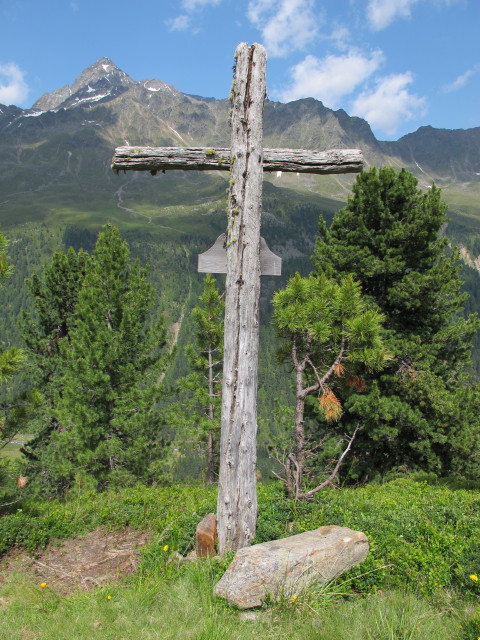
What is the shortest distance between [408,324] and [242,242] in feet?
36.7

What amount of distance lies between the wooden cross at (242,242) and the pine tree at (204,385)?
1418cm

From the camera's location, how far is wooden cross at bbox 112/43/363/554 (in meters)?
5.55

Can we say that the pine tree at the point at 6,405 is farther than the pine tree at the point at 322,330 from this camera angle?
No

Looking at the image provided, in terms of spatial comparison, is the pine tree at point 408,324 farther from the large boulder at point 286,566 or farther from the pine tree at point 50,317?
the pine tree at point 50,317

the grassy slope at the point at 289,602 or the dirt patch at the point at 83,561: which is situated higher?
the grassy slope at the point at 289,602

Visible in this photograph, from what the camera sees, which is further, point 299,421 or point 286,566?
point 299,421

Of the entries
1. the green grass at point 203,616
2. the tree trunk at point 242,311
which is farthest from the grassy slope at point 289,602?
the tree trunk at point 242,311

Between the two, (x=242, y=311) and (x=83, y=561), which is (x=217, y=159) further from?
(x=83, y=561)

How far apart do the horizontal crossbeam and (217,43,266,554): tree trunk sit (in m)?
0.23

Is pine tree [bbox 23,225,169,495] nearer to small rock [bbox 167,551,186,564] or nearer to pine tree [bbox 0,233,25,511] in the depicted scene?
pine tree [bbox 0,233,25,511]

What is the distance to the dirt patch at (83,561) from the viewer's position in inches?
222

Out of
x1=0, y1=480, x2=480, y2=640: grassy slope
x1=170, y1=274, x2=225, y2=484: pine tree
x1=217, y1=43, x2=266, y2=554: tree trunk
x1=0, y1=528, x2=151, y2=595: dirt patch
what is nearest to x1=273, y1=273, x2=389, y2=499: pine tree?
x1=0, y1=480, x2=480, y2=640: grassy slope

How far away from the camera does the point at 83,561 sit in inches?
245

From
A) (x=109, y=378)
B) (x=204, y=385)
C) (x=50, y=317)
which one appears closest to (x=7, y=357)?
(x=109, y=378)
